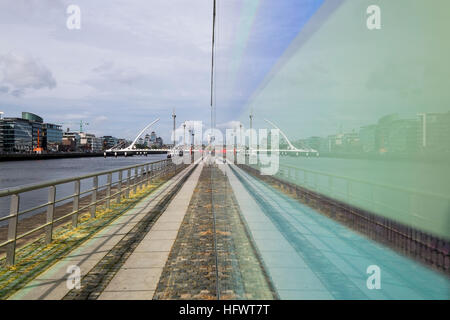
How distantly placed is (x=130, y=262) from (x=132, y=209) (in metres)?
6.50

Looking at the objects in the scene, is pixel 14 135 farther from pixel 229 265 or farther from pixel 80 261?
pixel 229 265

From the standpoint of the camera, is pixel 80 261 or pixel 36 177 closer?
pixel 80 261

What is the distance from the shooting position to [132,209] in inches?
493

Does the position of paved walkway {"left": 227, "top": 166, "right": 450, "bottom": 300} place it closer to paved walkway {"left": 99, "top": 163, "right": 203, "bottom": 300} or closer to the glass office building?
paved walkway {"left": 99, "top": 163, "right": 203, "bottom": 300}

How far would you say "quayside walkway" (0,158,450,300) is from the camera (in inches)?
194

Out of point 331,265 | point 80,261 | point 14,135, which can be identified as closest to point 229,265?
point 331,265

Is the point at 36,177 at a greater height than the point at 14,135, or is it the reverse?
the point at 14,135

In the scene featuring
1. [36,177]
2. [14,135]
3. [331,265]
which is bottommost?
[36,177]

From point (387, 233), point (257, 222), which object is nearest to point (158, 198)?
point (257, 222)

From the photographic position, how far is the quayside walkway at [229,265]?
4.92 meters

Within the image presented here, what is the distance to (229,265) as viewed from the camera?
620 centimetres

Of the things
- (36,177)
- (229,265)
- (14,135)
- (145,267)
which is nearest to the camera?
(145,267)

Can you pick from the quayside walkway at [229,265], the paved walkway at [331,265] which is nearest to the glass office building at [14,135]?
the quayside walkway at [229,265]
